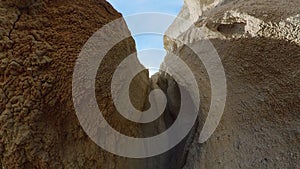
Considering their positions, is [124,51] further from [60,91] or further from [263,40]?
[263,40]

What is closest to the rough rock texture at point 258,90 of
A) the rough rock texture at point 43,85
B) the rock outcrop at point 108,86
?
the rock outcrop at point 108,86

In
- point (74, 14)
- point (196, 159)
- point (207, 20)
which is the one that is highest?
point (74, 14)

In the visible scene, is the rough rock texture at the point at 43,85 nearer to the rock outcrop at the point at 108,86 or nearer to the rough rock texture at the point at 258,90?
the rock outcrop at the point at 108,86

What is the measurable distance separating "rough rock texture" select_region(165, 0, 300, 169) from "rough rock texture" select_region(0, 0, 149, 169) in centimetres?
41

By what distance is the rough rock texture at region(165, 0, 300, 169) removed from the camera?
909 mm

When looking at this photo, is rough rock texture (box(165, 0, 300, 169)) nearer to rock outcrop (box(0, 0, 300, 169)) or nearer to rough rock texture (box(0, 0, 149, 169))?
rock outcrop (box(0, 0, 300, 169))

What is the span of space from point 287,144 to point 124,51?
63 centimetres

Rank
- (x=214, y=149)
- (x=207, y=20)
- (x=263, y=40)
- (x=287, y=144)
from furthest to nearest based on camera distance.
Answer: (x=207, y=20)
(x=214, y=149)
(x=263, y=40)
(x=287, y=144)

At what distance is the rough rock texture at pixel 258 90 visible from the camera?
909 millimetres

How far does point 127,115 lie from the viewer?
3.74 ft

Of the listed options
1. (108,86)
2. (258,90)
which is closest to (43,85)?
(108,86)

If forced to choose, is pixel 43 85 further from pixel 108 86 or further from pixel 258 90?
pixel 258 90

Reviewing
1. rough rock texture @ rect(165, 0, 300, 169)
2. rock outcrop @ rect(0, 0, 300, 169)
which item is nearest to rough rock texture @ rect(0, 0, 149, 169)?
rock outcrop @ rect(0, 0, 300, 169)

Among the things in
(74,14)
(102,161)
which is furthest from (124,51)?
(102,161)
